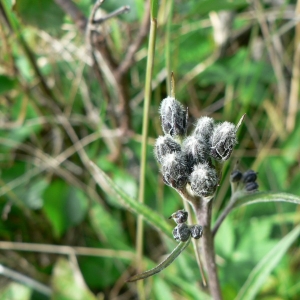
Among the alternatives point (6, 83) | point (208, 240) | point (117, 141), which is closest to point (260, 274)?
point (208, 240)

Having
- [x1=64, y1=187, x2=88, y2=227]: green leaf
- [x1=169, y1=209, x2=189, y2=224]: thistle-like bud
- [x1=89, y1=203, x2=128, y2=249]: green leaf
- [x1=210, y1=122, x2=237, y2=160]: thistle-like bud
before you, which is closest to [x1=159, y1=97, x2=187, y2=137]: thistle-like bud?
[x1=210, y1=122, x2=237, y2=160]: thistle-like bud

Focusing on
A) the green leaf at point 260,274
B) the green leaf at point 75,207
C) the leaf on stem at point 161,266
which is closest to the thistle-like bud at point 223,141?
→ the leaf on stem at point 161,266

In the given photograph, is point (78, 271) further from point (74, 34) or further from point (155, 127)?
point (74, 34)

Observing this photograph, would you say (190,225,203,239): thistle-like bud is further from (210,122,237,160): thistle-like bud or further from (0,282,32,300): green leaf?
(0,282,32,300): green leaf

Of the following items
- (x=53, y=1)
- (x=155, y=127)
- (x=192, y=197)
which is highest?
(x=53, y=1)

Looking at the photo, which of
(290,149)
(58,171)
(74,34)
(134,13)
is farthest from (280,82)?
(58,171)

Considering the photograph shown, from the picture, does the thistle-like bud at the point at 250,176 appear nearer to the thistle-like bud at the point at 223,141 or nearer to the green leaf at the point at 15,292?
the thistle-like bud at the point at 223,141
